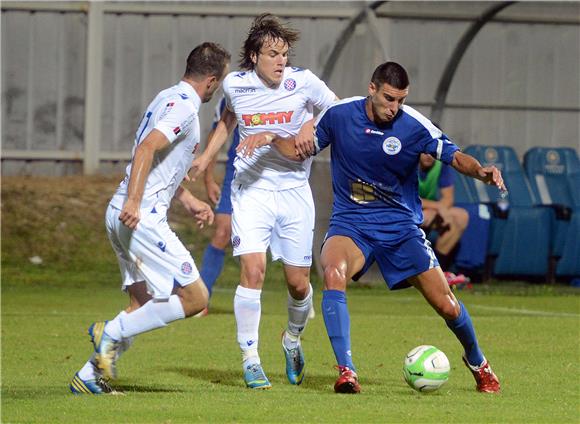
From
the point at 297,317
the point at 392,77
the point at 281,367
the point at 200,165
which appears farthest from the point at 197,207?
the point at 281,367

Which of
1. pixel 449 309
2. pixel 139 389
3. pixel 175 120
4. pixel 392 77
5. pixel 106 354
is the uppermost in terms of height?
pixel 392 77

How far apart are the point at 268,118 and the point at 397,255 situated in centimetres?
131

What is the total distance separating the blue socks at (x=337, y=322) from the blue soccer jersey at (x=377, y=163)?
0.46 meters

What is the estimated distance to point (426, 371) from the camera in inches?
291

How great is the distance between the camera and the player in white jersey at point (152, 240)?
7.20 metres

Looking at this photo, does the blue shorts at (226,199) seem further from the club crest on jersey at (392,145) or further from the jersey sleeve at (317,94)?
the club crest on jersey at (392,145)

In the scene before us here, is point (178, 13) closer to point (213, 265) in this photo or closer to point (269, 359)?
point (213, 265)

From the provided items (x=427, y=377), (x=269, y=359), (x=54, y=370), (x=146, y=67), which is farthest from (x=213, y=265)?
(x=146, y=67)

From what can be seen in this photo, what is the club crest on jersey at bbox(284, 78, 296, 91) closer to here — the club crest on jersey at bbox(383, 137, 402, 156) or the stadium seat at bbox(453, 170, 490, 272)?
the club crest on jersey at bbox(383, 137, 402, 156)

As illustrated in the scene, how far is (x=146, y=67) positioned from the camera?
2073 centimetres

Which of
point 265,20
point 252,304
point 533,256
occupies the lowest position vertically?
point 533,256

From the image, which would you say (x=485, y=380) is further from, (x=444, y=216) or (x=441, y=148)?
(x=444, y=216)

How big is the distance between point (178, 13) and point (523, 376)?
1341 centimetres

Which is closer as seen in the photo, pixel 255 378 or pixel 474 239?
pixel 255 378
